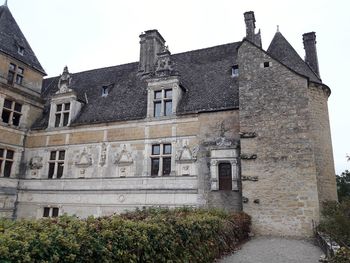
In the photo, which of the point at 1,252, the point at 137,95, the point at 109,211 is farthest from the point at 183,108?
the point at 1,252

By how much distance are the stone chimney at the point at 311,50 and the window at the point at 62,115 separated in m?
13.8

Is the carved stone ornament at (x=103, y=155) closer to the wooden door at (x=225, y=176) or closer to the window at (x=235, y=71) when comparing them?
the wooden door at (x=225, y=176)

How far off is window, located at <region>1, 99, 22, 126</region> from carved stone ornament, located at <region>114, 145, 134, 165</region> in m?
7.23

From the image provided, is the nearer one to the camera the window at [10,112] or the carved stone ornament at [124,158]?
the carved stone ornament at [124,158]

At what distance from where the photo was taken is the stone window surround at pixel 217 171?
1266cm

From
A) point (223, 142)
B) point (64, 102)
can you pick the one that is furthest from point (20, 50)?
point (223, 142)

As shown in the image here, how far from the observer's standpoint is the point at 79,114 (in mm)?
17438

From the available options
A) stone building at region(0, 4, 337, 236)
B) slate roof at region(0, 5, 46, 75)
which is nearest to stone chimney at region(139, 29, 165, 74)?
stone building at region(0, 4, 337, 236)

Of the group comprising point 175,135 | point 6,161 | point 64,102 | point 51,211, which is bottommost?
point 51,211

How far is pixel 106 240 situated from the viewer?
401 centimetres

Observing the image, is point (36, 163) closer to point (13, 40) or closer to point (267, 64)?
point (13, 40)

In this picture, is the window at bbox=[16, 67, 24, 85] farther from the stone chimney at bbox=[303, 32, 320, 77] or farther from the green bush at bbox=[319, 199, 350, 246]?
the green bush at bbox=[319, 199, 350, 246]

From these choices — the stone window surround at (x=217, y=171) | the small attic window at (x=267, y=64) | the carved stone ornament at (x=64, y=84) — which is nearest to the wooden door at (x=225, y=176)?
the stone window surround at (x=217, y=171)

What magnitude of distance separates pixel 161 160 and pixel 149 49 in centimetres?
757
